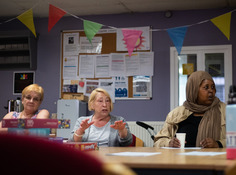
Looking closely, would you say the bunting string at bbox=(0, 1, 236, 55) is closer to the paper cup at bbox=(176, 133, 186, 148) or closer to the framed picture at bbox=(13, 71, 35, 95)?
the framed picture at bbox=(13, 71, 35, 95)

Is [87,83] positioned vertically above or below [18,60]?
below

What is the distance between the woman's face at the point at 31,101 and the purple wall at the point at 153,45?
2.45 metres

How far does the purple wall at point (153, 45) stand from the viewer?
5324mm

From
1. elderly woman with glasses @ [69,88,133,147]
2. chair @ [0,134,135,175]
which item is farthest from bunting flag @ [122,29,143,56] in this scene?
chair @ [0,134,135,175]

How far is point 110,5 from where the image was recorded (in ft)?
17.1

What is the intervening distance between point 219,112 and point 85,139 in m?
1.16

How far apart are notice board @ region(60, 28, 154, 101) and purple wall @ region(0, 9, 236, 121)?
102 mm

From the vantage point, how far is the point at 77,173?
18.3 inches

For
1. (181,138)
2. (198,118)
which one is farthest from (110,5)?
(181,138)

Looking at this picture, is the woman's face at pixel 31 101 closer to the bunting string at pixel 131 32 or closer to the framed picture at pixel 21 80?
Result: the bunting string at pixel 131 32

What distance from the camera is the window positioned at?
519cm

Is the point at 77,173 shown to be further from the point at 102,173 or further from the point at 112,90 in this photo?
the point at 112,90

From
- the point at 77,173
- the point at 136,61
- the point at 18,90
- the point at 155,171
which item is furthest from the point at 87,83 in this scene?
the point at 77,173

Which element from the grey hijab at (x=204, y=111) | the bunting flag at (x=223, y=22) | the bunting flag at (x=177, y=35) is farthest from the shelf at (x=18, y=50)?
the grey hijab at (x=204, y=111)
